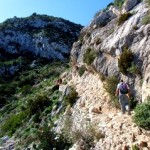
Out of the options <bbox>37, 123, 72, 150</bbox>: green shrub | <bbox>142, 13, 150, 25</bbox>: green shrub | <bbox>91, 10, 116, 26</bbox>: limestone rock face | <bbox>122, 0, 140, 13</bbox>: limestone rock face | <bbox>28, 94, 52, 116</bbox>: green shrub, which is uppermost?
<bbox>91, 10, 116, 26</bbox>: limestone rock face

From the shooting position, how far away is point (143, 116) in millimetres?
17906

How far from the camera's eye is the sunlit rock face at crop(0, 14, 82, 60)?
8288 centimetres

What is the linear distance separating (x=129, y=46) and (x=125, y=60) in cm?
121

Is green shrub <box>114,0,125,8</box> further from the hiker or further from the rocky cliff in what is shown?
the hiker

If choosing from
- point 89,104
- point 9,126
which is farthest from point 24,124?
point 89,104

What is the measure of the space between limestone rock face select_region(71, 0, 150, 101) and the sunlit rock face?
51000mm

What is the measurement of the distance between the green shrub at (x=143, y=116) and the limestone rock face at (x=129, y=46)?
1852 mm

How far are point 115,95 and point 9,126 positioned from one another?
14551 millimetres

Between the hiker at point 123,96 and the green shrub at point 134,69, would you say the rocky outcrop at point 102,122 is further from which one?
the green shrub at point 134,69

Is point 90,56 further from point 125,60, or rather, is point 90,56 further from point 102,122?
point 102,122

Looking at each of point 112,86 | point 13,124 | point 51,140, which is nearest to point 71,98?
point 112,86

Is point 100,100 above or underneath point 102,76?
underneath

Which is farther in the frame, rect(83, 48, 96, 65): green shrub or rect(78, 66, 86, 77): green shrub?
rect(78, 66, 86, 77): green shrub

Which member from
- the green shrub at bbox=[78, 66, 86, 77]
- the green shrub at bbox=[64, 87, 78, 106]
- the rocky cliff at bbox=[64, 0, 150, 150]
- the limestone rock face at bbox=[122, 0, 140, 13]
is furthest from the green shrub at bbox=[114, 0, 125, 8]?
the green shrub at bbox=[64, 87, 78, 106]
